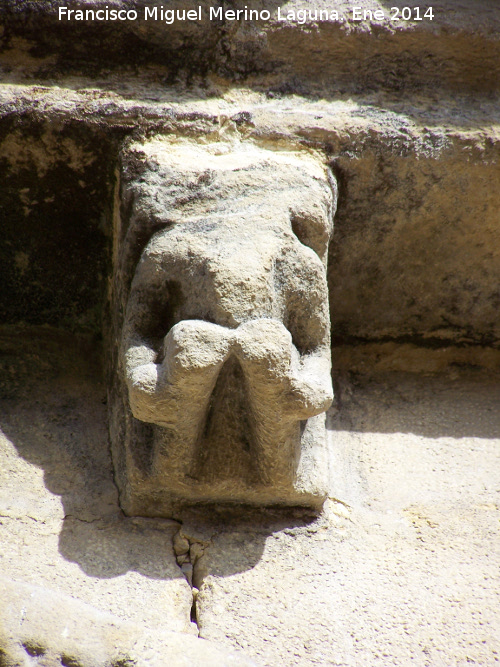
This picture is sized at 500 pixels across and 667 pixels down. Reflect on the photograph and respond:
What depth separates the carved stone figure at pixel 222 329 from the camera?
1.18 m

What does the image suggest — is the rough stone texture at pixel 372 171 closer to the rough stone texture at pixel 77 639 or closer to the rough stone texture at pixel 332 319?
the rough stone texture at pixel 332 319

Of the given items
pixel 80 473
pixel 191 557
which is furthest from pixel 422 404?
pixel 80 473

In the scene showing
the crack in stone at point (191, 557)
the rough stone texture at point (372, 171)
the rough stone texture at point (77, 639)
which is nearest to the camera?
the rough stone texture at point (77, 639)

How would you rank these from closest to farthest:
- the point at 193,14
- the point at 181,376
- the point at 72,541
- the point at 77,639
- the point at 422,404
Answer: the point at 77,639 → the point at 181,376 → the point at 72,541 → the point at 193,14 → the point at 422,404

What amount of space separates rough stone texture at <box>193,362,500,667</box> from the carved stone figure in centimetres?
11

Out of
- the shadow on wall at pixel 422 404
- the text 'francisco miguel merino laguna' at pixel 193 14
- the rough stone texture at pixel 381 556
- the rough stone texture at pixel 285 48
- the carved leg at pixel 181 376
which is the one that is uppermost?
the text 'francisco miguel merino laguna' at pixel 193 14

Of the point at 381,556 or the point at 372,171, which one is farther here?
the point at 372,171

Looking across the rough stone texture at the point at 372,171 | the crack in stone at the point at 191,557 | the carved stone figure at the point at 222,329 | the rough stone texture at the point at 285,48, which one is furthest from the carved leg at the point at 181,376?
the rough stone texture at the point at 285,48

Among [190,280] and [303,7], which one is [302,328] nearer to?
[190,280]

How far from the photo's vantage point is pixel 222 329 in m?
1.19

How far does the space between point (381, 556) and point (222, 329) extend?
21.6 inches

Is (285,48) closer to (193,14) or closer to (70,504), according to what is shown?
(193,14)

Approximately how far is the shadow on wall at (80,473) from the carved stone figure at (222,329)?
45 mm

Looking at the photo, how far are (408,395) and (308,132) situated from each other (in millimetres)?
670
